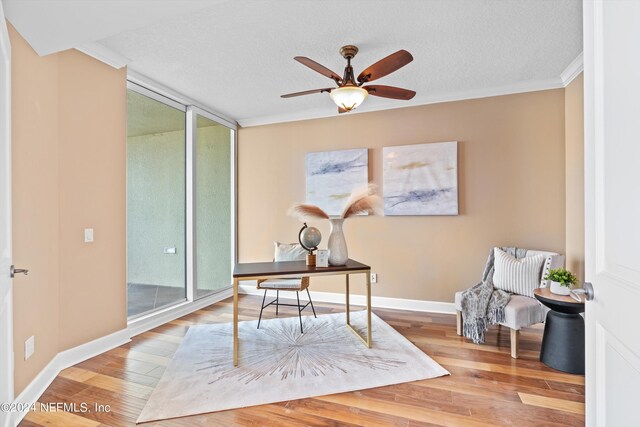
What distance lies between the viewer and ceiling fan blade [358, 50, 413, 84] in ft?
6.97

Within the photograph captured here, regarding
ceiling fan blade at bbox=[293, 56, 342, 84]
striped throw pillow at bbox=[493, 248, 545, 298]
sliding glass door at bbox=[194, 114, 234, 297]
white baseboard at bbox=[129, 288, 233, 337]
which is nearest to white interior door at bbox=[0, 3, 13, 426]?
ceiling fan blade at bbox=[293, 56, 342, 84]

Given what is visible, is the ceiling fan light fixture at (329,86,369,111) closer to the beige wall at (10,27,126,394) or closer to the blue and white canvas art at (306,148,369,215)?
the blue and white canvas art at (306,148,369,215)

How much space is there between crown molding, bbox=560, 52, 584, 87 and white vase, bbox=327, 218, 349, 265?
8.54 ft

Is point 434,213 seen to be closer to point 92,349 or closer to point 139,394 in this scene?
point 139,394

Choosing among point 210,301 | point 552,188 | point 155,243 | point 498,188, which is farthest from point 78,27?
point 552,188

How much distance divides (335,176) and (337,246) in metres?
1.63

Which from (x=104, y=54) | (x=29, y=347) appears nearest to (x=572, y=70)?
(x=104, y=54)

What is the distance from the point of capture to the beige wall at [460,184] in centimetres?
350

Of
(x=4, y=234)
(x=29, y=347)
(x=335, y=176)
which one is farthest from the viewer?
(x=335, y=176)

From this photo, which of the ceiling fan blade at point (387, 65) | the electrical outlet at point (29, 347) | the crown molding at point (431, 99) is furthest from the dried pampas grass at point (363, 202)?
the electrical outlet at point (29, 347)

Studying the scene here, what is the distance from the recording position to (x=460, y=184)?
12.4 ft

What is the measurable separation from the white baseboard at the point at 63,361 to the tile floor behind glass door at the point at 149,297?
41cm

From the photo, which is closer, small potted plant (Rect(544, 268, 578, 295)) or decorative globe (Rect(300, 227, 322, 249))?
small potted plant (Rect(544, 268, 578, 295))

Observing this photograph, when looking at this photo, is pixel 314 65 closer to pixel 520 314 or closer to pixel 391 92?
pixel 391 92
